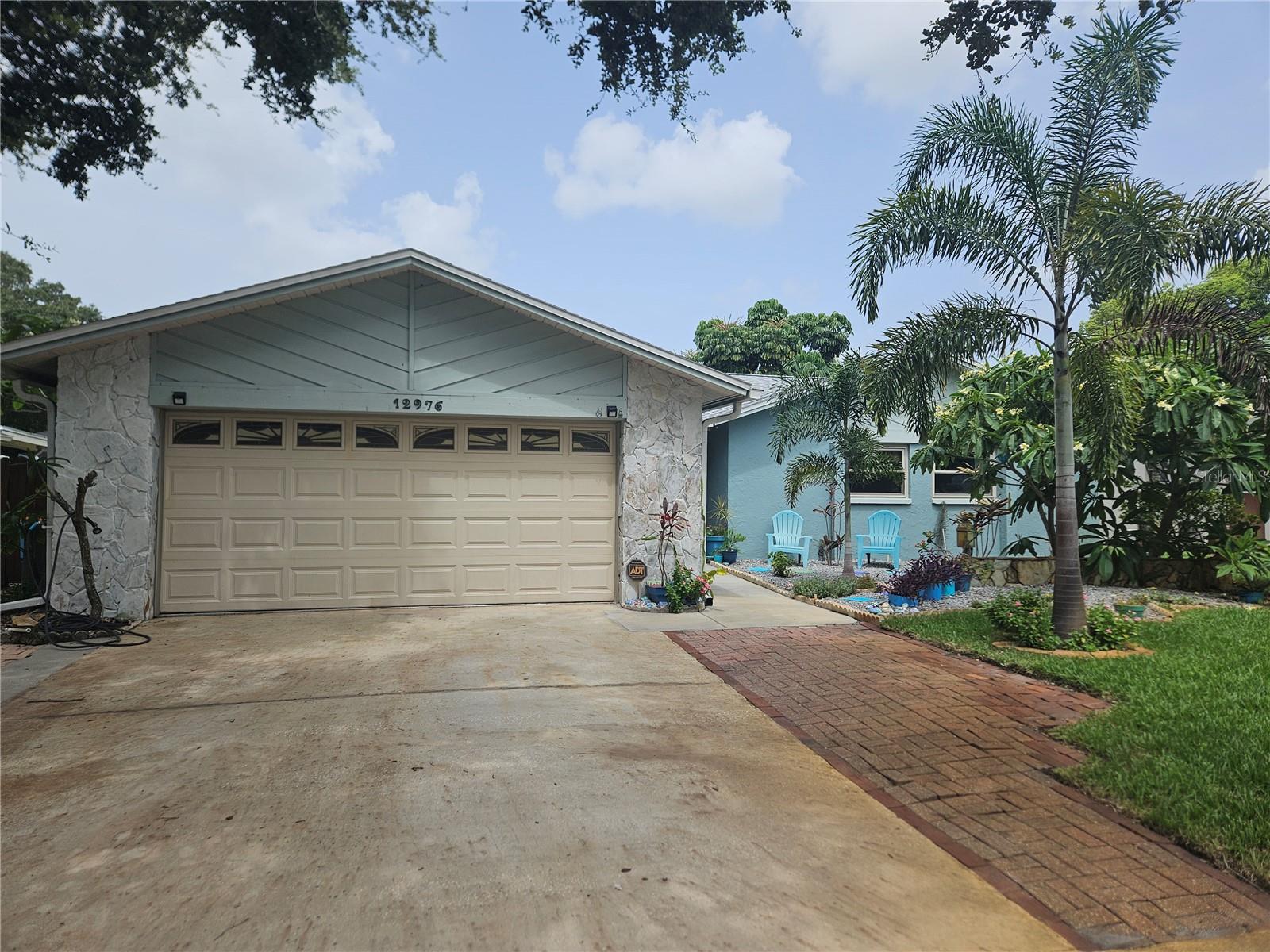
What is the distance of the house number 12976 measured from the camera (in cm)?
865

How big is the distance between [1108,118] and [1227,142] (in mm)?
3156

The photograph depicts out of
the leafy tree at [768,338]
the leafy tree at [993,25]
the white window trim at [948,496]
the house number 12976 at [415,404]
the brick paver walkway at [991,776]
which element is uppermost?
the leafy tree at [768,338]

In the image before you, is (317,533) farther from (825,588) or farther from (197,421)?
(825,588)

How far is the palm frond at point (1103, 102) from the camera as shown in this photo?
6.51 m

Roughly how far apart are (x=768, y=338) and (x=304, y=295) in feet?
74.6

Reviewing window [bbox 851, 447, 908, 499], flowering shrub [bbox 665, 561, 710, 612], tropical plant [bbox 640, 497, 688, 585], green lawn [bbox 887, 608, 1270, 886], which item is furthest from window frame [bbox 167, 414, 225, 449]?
window [bbox 851, 447, 908, 499]

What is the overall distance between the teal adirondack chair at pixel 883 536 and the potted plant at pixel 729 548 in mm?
2151

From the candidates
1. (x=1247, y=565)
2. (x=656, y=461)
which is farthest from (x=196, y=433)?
(x=1247, y=565)

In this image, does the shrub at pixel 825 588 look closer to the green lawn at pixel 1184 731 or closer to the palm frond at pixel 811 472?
the palm frond at pixel 811 472

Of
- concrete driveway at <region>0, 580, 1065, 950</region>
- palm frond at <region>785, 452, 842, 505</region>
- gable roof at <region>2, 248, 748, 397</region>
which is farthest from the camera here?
palm frond at <region>785, 452, 842, 505</region>

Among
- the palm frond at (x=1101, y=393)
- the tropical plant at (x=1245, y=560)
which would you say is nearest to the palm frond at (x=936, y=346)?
the palm frond at (x=1101, y=393)

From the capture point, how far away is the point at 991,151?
7230 mm

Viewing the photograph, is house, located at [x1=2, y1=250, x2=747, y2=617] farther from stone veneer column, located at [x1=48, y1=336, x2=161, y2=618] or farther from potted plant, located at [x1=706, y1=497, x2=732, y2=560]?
potted plant, located at [x1=706, y1=497, x2=732, y2=560]

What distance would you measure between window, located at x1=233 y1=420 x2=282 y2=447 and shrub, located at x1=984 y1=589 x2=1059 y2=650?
7941 mm
